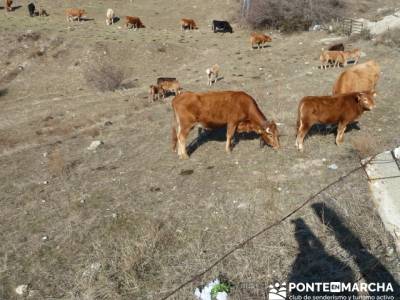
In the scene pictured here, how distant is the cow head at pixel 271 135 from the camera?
11500 mm

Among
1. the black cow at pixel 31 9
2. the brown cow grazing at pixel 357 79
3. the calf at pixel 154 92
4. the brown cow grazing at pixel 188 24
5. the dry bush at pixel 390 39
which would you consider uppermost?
the brown cow grazing at pixel 357 79

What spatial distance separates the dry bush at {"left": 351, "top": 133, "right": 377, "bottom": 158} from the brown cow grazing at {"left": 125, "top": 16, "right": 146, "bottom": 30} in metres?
26.3

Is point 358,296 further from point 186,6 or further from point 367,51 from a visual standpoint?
point 186,6

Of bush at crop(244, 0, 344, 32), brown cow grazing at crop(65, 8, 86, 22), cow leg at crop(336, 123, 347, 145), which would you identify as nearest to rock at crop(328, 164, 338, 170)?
cow leg at crop(336, 123, 347, 145)

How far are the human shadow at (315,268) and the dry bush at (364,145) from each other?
145 inches

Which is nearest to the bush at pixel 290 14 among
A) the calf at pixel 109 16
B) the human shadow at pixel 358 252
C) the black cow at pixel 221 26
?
the black cow at pixel 221 26

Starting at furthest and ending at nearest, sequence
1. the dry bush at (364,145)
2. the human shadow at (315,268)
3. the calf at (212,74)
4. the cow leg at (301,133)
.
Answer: the calf at (212,74)
the cow leg at (301,133)
the dry bush at (364,145)
the human shadow at (315,268)

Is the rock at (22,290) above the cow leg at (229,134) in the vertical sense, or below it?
below

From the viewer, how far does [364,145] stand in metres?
11.1

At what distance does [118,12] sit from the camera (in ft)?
125

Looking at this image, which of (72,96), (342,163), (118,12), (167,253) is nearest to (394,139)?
(342,163)

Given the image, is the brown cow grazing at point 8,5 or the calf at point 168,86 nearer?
the calf at point 168,86

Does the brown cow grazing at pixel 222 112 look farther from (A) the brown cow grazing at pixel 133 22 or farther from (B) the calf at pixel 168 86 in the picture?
(A) the brown cow grazing at pixel 133 22

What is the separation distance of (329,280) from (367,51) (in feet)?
63.9
